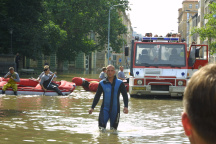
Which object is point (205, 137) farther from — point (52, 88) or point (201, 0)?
point (201, 0)

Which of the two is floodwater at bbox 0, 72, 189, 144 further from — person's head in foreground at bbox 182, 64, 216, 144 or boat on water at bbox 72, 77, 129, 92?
boat on water at bbox 72, 77, 129, 92

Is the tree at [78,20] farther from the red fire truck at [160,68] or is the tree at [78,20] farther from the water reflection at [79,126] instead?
the water reflection at [79,126]

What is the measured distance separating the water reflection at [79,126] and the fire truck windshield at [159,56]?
4215mm

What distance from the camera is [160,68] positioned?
20.2 metres

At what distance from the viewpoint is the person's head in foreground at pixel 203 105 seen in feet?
4.59

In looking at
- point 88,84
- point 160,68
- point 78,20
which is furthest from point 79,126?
point 78,20

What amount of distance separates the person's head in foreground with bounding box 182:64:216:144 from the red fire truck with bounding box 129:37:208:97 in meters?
18.7

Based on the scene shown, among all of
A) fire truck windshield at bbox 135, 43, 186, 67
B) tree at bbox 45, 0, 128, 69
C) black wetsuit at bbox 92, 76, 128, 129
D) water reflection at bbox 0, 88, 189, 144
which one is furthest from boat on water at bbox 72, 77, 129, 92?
tree at bbox 45, 0, 128, 69

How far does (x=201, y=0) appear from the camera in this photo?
96812 millimetres

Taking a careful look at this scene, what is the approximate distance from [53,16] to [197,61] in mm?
39445

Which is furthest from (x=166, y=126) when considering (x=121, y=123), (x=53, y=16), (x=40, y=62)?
(x=40, y=62)

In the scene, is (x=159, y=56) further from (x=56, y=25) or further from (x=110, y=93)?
(x=56, y=25)

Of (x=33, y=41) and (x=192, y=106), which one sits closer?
(x=192, y=106)

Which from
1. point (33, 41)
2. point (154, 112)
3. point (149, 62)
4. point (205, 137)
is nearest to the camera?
point (205, 137)
